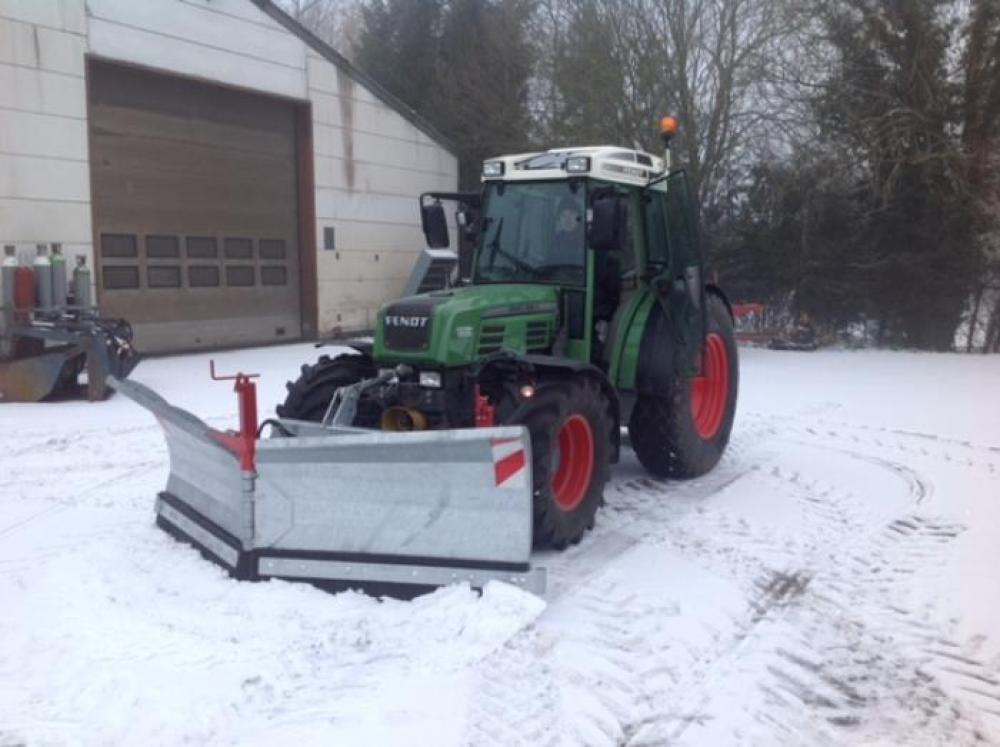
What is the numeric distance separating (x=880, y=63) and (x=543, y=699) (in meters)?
15.3

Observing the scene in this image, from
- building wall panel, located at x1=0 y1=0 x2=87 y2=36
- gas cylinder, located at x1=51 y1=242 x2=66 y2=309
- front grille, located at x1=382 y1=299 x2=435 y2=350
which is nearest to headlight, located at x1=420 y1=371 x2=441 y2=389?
front grille, located at x1=382 y1=299 x2=435 y2=350

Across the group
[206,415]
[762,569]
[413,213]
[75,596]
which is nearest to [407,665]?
[75,596]

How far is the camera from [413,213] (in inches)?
723

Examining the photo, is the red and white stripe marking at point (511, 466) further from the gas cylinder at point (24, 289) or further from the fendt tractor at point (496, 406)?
the gas cylinder at point (24, 289)

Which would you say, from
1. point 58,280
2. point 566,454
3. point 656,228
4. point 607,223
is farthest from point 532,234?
point 58,280

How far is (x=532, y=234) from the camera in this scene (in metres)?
6.39

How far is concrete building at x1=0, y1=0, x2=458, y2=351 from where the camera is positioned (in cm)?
1209

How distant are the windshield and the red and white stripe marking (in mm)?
2077

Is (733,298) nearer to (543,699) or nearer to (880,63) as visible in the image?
(880,63)

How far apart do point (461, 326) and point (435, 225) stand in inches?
54.6

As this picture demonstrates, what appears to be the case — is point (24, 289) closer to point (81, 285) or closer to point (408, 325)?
point (81, 285)

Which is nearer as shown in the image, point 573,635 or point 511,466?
point 573,635

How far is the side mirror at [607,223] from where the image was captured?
5727mm

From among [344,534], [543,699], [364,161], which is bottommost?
[543,699]
